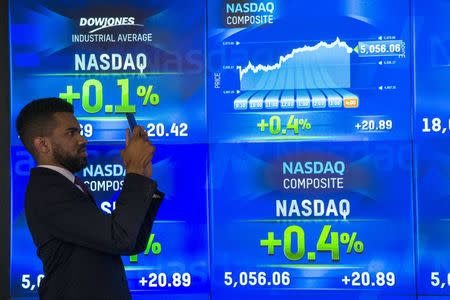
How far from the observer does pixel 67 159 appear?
6.17 ft

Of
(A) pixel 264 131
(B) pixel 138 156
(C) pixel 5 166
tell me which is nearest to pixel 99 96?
(C) pixel 5 166

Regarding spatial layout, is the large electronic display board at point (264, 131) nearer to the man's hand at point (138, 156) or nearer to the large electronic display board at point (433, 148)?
the large electronic display board at point (433, 148)

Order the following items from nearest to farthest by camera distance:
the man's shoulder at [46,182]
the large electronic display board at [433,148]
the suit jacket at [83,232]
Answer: the suit jacket at [83,232] < the man's shoulder at [46,182] < the large electronic display board at [433,148]

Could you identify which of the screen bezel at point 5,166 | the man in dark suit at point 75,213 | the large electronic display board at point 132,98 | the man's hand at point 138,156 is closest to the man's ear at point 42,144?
the man in dark suit at point 75,213

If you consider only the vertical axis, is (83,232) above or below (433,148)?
below

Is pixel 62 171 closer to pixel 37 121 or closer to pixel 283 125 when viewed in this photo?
pixel 37 121

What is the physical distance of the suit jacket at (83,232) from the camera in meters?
1.69

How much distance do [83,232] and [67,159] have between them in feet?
0.84

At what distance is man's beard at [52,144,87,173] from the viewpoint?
1.87 meters

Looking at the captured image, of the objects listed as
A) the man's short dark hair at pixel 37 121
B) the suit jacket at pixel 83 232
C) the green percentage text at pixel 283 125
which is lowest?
the suit jacket at pixel 83 232

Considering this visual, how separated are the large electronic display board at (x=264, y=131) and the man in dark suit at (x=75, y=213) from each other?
4.94 feet

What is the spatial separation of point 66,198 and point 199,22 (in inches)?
70.9

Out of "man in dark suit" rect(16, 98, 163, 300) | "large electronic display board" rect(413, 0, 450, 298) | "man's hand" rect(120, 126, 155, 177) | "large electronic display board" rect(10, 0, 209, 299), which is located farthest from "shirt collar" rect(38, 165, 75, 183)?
"large electronic display board" rect(413, 0, 450, 298)

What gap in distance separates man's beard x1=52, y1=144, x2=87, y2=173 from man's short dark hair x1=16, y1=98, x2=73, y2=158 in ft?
0.17
